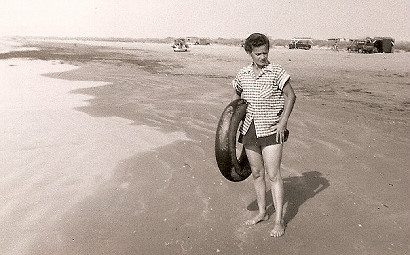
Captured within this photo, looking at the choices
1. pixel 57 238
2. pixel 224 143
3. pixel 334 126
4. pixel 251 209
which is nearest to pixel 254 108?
pixel 224 143

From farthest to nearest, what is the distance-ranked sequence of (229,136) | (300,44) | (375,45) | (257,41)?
(300,44), (375,45), (229,136), (257,41)

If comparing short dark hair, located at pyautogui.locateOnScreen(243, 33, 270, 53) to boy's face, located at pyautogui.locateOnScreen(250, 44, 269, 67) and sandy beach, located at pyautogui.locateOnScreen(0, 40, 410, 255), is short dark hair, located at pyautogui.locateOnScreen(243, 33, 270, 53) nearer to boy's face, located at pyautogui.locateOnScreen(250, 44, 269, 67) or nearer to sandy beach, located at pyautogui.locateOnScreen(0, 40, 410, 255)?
boy's face, located at pyautogui.locateOnScreen(250, 44, 269, 67)

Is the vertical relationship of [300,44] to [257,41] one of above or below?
above

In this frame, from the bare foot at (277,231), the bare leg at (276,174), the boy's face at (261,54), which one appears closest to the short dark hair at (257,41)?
the boy's face at (261,54)

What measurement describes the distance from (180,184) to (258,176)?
165 cm

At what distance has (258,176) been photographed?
4176 mm

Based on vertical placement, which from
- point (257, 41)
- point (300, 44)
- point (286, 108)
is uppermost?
point (300, 44)

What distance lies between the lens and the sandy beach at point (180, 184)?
4.11 metres

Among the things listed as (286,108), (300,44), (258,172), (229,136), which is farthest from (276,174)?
(300,44)

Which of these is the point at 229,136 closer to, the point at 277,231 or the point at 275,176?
the point at 275,176

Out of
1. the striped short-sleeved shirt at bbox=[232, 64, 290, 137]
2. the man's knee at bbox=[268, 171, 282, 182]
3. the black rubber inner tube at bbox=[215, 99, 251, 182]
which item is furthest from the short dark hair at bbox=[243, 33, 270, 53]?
the man's knee at bbox=[268, 171, 282, 182]

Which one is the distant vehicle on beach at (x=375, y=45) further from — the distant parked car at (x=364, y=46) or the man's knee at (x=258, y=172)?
the man's knee at (x=258, y=172)

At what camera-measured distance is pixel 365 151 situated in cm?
678

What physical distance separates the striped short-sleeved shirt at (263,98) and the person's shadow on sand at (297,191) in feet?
4.63
